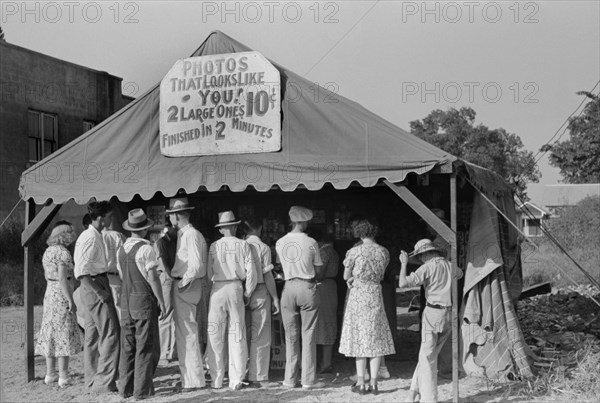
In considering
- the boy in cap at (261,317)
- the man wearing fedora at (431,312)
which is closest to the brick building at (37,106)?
the boy in cap at (261,317)

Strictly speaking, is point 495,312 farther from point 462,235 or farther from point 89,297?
point 89,297

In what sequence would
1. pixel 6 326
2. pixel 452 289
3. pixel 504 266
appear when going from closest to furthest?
pixel 452 289 → pixel 504 266 → pixel 6 326

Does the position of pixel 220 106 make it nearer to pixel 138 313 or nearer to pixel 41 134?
pixel 138 313

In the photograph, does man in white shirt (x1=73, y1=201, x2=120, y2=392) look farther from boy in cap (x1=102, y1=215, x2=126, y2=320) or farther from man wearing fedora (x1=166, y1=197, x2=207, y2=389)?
man wearing fedora (x1=166, y1=197, x2=207, y2=389)

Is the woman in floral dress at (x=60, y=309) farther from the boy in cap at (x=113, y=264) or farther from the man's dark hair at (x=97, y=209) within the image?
the man's dark hair at (x=97, y=209)

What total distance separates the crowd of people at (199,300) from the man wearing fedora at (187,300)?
0.4 inches

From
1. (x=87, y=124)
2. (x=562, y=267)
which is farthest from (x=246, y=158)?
(x=562, y=267)

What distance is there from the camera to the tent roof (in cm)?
735

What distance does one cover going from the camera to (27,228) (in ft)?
28.1

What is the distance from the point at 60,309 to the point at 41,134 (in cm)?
1599

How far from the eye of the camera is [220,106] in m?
7.91

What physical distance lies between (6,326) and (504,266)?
876 centimetres

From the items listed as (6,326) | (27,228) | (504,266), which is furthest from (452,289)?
(6,326)

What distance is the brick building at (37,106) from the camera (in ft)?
69.8
